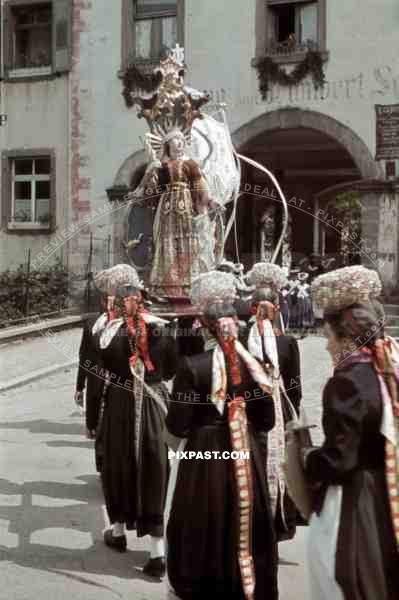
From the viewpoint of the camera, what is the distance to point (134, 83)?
61.4ft

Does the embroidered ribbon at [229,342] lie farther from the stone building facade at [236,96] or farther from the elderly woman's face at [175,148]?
the stone building facade at [236,96]

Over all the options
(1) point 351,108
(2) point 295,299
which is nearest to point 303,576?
(2) point 295,299

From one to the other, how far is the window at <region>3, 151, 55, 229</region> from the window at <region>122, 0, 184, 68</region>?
310 cm

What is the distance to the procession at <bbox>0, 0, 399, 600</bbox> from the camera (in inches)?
131

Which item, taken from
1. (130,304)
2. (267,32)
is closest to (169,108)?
(130,304)

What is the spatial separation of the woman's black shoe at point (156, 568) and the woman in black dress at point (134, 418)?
0.20 meters

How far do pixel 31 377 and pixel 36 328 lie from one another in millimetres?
3918

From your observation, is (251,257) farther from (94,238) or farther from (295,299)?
(295,299)

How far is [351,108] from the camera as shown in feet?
56.4

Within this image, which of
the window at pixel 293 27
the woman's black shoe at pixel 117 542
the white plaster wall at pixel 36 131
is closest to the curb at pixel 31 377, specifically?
the woman's black shoe at pixel 117 542

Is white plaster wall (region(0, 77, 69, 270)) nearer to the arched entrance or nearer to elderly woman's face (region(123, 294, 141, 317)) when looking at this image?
the arched entrance

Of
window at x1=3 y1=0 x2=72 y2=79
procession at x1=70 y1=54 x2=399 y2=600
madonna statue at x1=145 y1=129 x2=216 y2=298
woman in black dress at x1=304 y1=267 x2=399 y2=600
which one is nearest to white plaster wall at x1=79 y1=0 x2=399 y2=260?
window at x1=3 y1=0 x2=72 y2=79

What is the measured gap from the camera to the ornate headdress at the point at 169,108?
9.86 m

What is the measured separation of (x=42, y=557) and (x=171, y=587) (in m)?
1.41
